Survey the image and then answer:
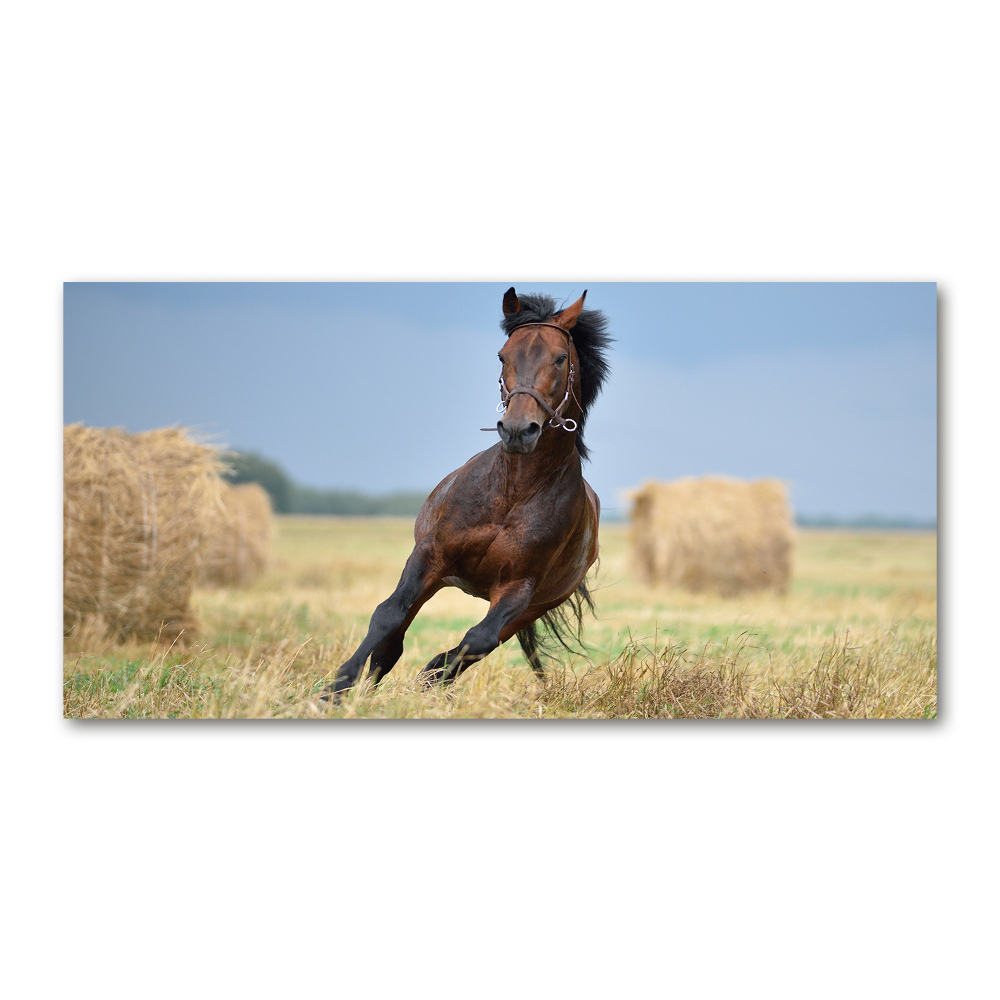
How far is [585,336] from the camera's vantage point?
4.63 metres

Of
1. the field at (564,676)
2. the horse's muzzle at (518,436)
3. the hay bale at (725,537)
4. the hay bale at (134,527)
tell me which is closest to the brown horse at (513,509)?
the horse's muzzle at (518,436)

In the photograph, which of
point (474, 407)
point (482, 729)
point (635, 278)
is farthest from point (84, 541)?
point (635, 278)

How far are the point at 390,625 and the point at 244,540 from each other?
7642 millimetres

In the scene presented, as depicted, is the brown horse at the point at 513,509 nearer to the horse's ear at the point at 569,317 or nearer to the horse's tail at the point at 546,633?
the horse's ear at the point at 569,317

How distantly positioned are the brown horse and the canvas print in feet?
0.04

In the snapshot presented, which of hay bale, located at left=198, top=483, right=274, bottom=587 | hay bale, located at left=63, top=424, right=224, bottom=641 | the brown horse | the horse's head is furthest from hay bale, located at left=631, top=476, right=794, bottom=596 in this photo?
the horse's head

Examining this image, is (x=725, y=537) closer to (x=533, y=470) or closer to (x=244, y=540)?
(x=244, y=540)

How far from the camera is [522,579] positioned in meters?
4.41

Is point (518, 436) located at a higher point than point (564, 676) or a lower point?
higher

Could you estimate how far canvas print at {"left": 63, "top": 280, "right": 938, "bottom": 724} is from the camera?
446 cm

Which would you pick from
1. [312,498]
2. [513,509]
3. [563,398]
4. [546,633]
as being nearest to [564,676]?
[546,633]

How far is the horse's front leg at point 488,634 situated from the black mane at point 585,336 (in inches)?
36.8

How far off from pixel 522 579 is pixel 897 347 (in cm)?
263

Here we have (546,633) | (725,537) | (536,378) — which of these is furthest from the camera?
(725,537)
